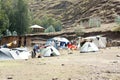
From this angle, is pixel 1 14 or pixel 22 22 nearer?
pixel 1 14

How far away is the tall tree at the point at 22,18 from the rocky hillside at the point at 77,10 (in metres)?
15.2

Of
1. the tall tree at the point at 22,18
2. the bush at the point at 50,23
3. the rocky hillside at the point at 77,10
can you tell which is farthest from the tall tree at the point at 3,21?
the rocky hillside at the point at 77,10

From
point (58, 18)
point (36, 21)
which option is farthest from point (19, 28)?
point (58, 18)

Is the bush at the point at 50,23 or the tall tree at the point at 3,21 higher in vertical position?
the tall tree at the point at 3,21

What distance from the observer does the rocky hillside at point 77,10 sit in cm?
8344

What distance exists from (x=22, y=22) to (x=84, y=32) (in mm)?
13656

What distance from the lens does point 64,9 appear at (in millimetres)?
99938

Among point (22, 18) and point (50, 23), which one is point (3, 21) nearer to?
point (22, 18)

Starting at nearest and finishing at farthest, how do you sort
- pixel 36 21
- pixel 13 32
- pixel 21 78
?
pixel 21 78, pixel 13 32, pixel 36 21

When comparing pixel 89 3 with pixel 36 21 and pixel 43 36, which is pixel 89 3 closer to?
pixel 36 21

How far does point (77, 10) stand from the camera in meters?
92.6

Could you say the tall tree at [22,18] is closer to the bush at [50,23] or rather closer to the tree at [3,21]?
the tree at [3,21]

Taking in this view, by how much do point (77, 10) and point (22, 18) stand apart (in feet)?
76.3

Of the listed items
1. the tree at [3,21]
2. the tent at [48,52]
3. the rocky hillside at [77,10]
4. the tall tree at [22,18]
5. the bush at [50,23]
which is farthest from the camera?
the rocky hillside at [77,10]
